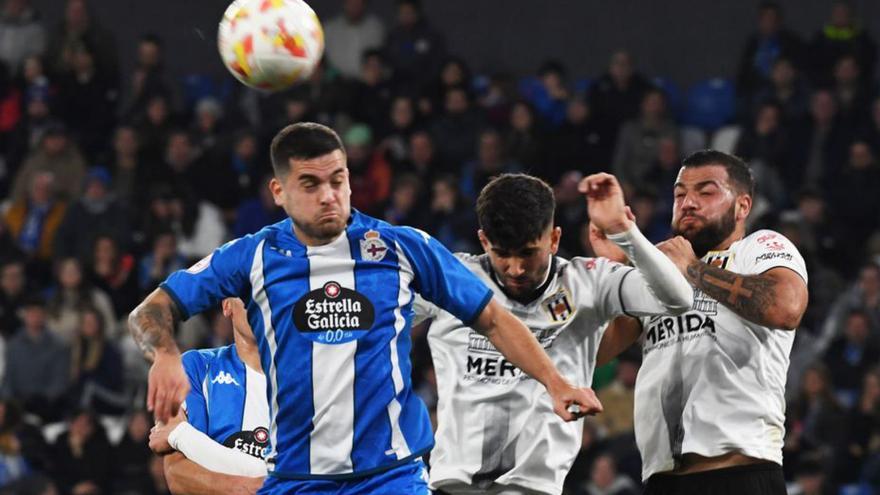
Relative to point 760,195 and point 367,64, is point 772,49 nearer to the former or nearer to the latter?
point 760,195

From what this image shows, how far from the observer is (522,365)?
5.65m

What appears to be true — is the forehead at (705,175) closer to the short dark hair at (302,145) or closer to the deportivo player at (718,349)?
the deportivo player at (718,349)

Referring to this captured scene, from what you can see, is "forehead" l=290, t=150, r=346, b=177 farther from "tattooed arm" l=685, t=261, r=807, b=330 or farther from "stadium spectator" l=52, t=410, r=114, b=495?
"stadium spectator" l=52, t=410, r=114, b=495

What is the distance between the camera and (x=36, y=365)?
47.2ft

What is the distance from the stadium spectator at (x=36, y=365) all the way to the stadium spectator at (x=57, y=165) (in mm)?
2360

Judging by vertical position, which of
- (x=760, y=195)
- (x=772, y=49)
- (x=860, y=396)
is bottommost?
(x=860, y=396)

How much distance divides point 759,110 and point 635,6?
3.29 m

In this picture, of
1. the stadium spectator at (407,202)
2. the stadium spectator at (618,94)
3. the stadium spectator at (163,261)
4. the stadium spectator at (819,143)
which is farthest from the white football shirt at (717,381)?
the stadium spectator at (618,94)

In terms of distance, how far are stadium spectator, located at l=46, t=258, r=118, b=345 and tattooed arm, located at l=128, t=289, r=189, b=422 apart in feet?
30.2

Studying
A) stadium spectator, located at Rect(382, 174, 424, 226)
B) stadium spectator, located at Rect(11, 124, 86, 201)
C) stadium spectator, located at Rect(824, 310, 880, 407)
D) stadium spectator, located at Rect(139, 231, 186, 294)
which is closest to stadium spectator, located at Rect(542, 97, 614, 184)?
stadium spectator, located at Rect(382, 174, 424, 226)

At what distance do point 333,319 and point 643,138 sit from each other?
35.2ft

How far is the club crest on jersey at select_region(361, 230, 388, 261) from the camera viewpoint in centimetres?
574

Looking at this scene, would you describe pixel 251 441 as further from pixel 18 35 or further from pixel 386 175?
pixel 18 35

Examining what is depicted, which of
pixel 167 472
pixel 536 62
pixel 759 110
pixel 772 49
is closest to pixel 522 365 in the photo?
pixel 167 472
